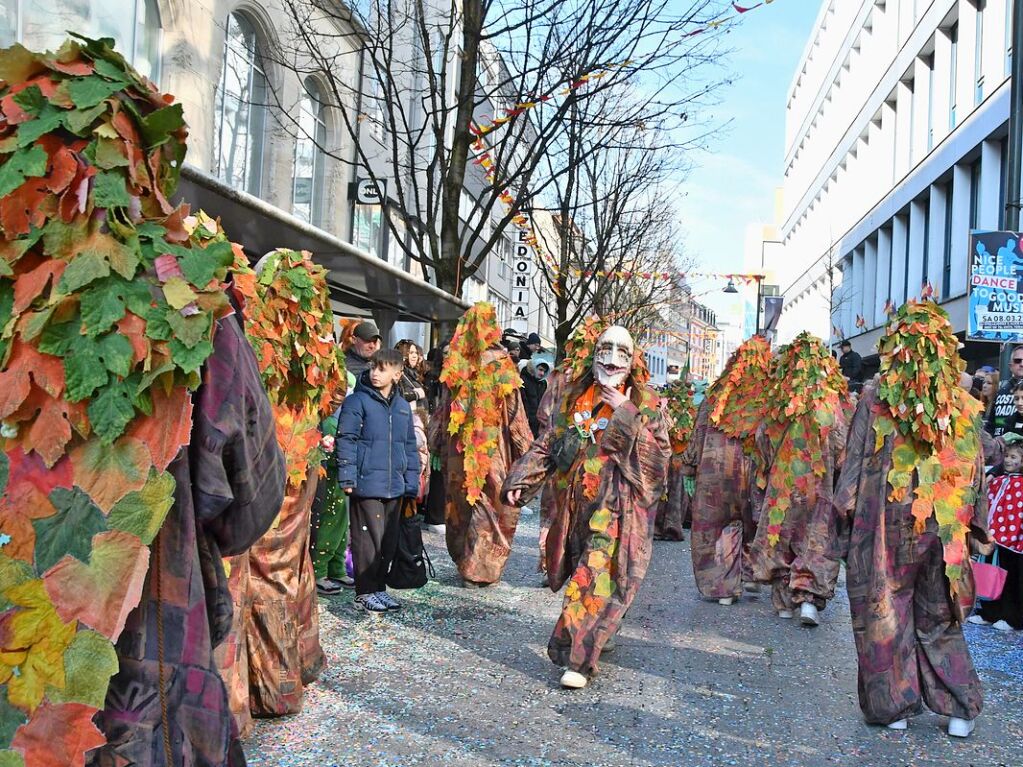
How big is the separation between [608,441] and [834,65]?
4631 cm

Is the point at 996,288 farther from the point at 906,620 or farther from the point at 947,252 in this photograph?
the point at 947,252

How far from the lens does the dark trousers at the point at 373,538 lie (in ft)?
22.7

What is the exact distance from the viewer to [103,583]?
7.23 feet

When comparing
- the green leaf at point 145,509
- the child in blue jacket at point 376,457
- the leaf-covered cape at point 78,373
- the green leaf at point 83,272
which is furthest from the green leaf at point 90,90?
the child in blue jacket at point 376,457

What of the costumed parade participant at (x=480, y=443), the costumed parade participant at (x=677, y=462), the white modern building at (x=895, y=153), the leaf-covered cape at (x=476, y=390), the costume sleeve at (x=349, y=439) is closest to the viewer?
the costume sleeve at (x=349, y=439)

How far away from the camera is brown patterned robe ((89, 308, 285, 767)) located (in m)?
2.23

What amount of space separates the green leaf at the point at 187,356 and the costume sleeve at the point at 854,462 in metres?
4.05

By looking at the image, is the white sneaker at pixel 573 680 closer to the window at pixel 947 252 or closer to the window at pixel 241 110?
the window at pixel 241 110

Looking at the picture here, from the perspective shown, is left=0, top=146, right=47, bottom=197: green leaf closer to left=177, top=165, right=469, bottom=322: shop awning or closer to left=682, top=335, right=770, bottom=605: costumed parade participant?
left=177, top=165, right=469, bottom=322: shop awning

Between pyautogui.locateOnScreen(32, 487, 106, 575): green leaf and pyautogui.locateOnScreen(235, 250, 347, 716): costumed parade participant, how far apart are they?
2.41 metres

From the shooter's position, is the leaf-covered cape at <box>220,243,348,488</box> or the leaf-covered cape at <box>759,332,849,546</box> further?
the leaf-covered cape at <box>759,332,849,546</box>

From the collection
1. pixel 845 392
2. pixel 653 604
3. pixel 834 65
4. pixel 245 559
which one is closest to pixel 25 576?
pixel 245 559

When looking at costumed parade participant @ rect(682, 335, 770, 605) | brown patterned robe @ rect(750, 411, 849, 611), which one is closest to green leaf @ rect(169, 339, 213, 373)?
brown patterned robe @ rect(750, 411, 849, 611)

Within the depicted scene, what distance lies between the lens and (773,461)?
8227 millimetres
